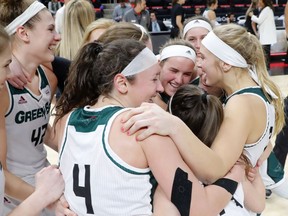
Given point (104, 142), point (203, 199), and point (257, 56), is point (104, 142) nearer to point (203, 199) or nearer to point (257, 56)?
point (203, 199)

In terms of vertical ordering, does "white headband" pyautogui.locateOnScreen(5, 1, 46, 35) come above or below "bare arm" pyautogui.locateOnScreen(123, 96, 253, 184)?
above

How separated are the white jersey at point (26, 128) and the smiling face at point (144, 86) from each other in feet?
2.06

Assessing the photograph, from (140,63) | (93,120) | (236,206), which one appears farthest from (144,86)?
(236,206)

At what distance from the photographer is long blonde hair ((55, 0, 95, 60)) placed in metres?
3.15

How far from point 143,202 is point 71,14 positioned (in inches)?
86.1

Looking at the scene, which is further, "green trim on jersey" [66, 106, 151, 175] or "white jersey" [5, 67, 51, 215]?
"white jersey" [5, 67, 51, 215]

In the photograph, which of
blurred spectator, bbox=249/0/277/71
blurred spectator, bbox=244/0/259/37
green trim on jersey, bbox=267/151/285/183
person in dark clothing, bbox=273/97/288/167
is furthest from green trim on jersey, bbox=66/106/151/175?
blurred spectator, bbox=244/0/259/37

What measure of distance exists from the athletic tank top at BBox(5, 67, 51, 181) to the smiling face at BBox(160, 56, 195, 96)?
54cm

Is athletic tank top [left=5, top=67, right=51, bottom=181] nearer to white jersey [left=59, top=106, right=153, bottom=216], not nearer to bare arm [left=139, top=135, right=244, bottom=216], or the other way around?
white jersey [left=59, top=106, right=153, bottom=216]

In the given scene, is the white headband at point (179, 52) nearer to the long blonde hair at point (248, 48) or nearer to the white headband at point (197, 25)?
the long blonde hair at point (248, 48)

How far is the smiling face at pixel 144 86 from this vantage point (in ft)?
4.75

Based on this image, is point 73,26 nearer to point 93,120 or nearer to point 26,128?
point 26,128

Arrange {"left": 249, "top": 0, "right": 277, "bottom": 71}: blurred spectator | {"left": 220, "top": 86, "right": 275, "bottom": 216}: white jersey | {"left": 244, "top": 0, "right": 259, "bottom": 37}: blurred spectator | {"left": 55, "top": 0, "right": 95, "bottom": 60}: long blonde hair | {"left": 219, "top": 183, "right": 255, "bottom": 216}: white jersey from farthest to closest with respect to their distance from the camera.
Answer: {"left": 244, "top": 0, "right": 259, "bottom": 37}: blurred spectator → {"left": 249, "top": 0, "right": 277, "bottom": 71}: blurred spectator → {"left": 55, "top": 0, "right": 95, "bottom": 60}: long blonde hair → {"left": 220, "top": 86, "right": 275, "bottom": 216}: white jersey → {"left": 219, "top": 183, "right": 255, "bottom": 216}: white jersey

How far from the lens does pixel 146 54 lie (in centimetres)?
148
